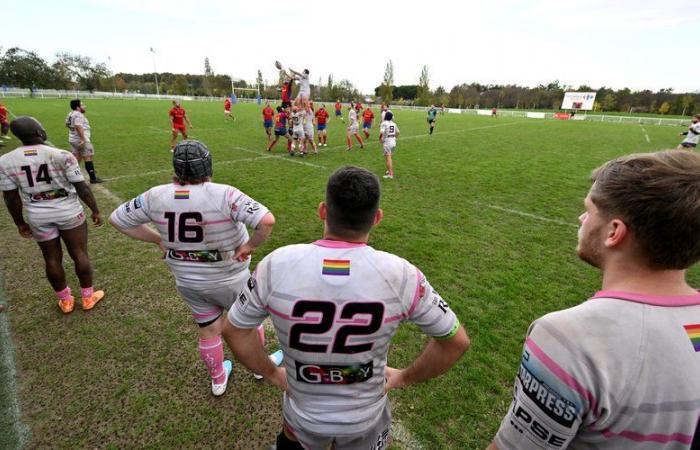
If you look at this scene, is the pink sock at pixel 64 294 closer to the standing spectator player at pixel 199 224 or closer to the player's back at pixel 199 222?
the standing spectator player at pixel 199 224

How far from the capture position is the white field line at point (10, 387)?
2.82 metres

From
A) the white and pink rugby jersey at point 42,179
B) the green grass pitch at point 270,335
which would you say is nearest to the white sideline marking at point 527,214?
the green grass pitch at point 270,335

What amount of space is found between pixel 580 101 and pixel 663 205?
73.0 meters

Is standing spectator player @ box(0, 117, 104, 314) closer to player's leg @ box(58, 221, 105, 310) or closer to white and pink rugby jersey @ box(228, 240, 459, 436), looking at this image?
player's leg @ box(58, 221, 105, 310)

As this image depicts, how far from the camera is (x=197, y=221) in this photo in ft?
8.55

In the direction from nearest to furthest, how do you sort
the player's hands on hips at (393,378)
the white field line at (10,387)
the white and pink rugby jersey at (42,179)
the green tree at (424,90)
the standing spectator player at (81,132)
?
the player's hands on hips at (393,378)
the white field line at (10,387)
the white and pink rugby jersey at (42,179)
the standing spectator player at (81,132)
the green tree at (424,90)

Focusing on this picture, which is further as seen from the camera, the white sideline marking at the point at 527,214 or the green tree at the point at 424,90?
the green tree at the point at 424,90

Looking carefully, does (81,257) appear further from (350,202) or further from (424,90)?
(424,90)

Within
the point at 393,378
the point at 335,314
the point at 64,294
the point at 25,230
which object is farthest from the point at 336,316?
the point at 25,230

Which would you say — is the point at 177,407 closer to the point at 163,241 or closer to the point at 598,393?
the point at 163,241

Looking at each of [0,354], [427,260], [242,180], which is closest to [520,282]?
[427,260]

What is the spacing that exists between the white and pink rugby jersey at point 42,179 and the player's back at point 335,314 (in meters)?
→ 3.82

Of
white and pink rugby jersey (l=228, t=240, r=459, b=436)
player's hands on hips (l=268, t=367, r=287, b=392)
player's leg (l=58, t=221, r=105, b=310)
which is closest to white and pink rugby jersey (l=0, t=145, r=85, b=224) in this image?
player's leg (l=58, t=221, r=105, b=310)

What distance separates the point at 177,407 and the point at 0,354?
216cm
